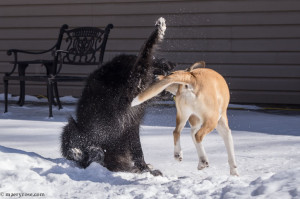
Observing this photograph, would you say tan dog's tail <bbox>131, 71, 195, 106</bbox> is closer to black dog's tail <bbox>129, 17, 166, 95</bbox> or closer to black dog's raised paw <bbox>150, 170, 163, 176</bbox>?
black dog's tail <bbox>129, 17, 166, 95</bbox>

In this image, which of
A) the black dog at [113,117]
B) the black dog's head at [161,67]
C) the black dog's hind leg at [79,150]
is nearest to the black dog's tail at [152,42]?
the black dog at [113,117]

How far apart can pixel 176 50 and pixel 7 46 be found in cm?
283

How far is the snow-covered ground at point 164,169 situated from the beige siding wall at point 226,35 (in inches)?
79.7

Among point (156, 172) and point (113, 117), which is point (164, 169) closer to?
point (156, 172)

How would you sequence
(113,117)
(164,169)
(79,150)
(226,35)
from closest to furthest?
1. (113,117)
2. (79,150)
3. (164,169)
4. (226,35)

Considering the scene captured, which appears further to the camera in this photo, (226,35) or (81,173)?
(226,35)

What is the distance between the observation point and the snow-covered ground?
7.04ft

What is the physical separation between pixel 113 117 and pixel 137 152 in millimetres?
282

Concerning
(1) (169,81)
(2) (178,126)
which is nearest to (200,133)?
(2) (178,126)

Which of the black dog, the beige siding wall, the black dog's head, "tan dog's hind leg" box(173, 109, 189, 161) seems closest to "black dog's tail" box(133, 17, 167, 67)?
the black dog

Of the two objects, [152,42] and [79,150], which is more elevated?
[152,42]

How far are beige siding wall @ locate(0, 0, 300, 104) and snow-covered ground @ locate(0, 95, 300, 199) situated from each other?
79.7 inches

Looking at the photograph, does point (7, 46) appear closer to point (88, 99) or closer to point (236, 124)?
point (236, 124)

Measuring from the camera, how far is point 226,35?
6.85 m
